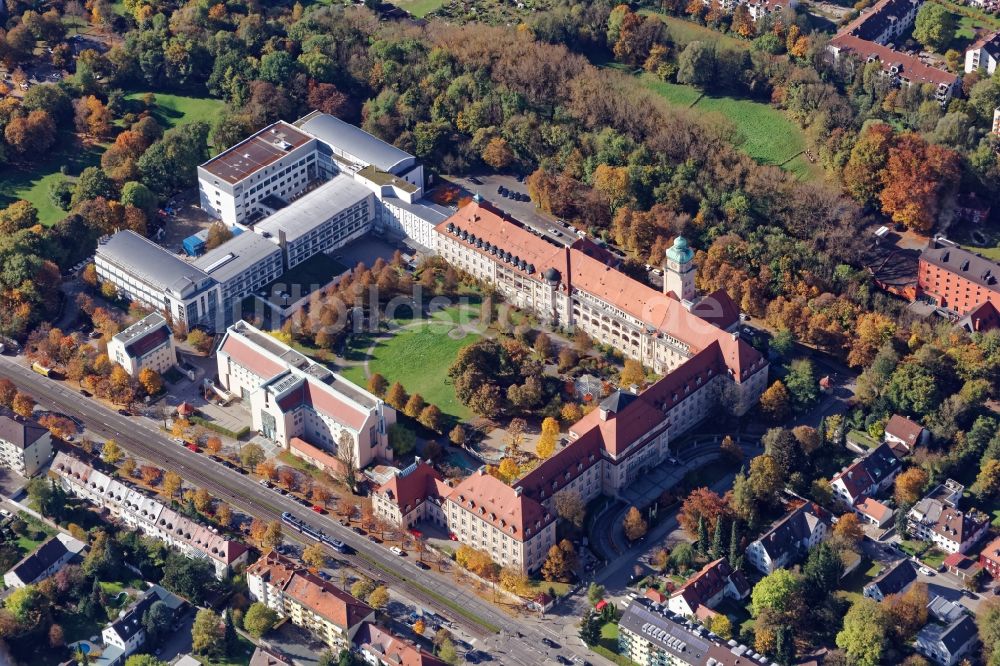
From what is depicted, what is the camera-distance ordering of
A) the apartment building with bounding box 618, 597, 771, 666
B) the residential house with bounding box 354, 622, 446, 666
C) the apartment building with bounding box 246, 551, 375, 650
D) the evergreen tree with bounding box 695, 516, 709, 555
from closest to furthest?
the residential house with bounding box 354, 622, 446, 666 → the apartment building with bounding box 618, 597, 771, 666 → the apartment building with bounding box 246, 551, 375, 650 → the evergreen tree with bounding box 695, 516, 709, 555

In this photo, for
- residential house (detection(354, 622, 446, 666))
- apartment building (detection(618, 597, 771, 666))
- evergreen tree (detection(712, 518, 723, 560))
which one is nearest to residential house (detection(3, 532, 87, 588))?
residential house (detection(354, 622, 446, 666))

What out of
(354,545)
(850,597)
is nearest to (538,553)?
(354,545)

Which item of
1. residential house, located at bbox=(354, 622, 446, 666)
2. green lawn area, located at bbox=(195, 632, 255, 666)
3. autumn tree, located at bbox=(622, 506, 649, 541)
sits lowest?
green lawn area, located at bbox=(195, 632, 255, 666)

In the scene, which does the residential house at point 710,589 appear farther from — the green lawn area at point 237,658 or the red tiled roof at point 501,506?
the green lawn area at point 237,658

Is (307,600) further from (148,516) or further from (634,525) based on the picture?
(634,525)

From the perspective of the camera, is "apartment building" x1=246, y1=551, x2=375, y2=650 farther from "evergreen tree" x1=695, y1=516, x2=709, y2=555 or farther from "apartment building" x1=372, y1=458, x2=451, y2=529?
"evergreen tree" x1=695, y1=516, x2=709, y2=555

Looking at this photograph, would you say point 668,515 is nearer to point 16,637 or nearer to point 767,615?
point 767,615

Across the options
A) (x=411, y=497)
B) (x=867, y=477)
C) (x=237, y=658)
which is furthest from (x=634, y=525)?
(x=237, y=658)
